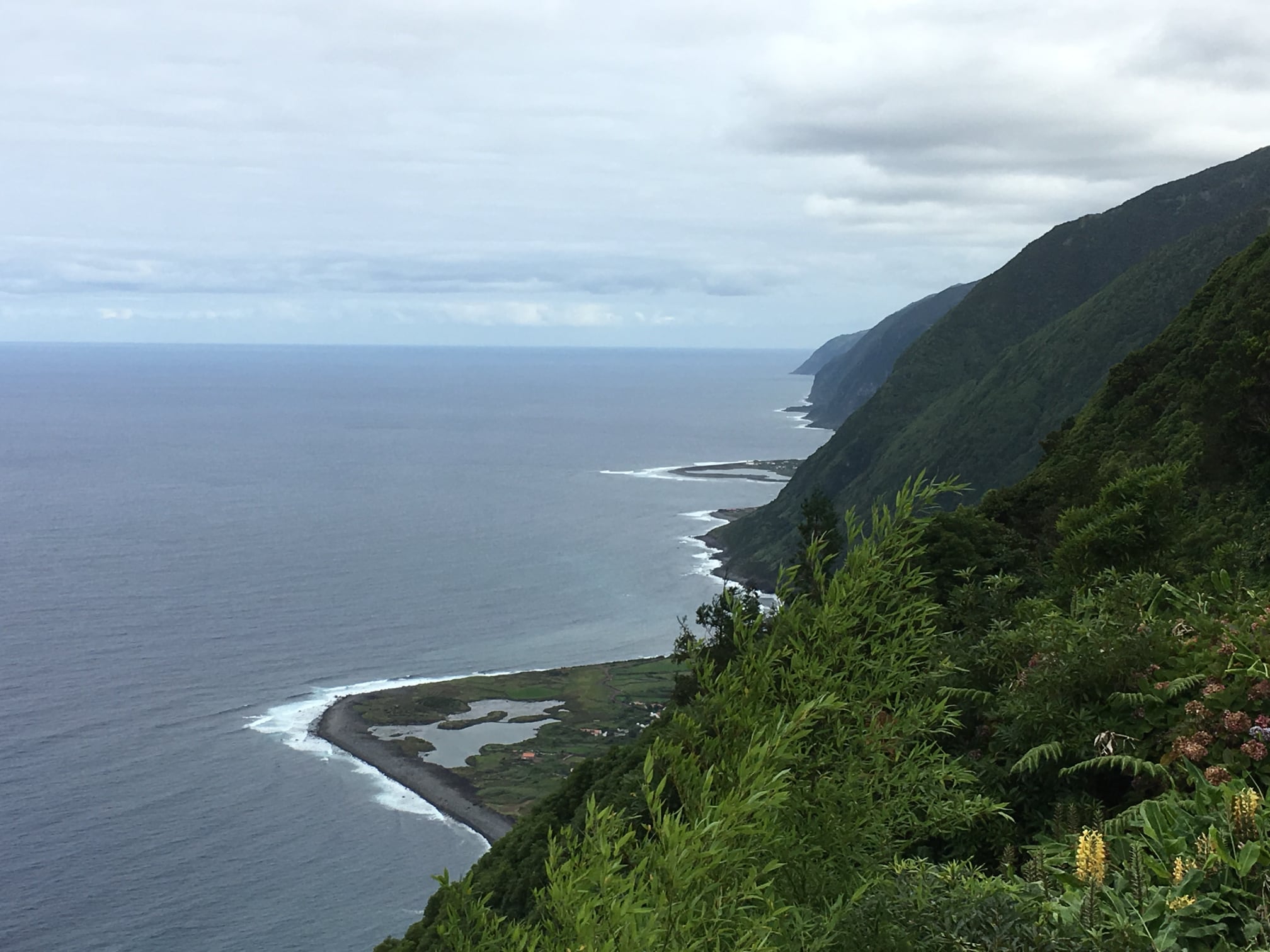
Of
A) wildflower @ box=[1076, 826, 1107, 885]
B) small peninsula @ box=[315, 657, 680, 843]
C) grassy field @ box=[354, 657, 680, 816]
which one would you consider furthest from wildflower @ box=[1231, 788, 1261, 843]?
grassy field @ box=[354, 657, 680, 816]

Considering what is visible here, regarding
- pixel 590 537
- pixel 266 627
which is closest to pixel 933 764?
pixel 266 627

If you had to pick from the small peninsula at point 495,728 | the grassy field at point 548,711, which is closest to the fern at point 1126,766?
the small peninsula at point 495,728

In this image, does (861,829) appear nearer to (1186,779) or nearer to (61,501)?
(1186,779)

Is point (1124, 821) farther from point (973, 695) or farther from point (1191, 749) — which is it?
point (973, 695)

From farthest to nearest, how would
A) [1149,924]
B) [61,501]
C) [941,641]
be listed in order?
1. [61,501]
2. [941,641]
3. [1149,924]

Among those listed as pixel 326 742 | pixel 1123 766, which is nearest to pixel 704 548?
pixel 326 742
